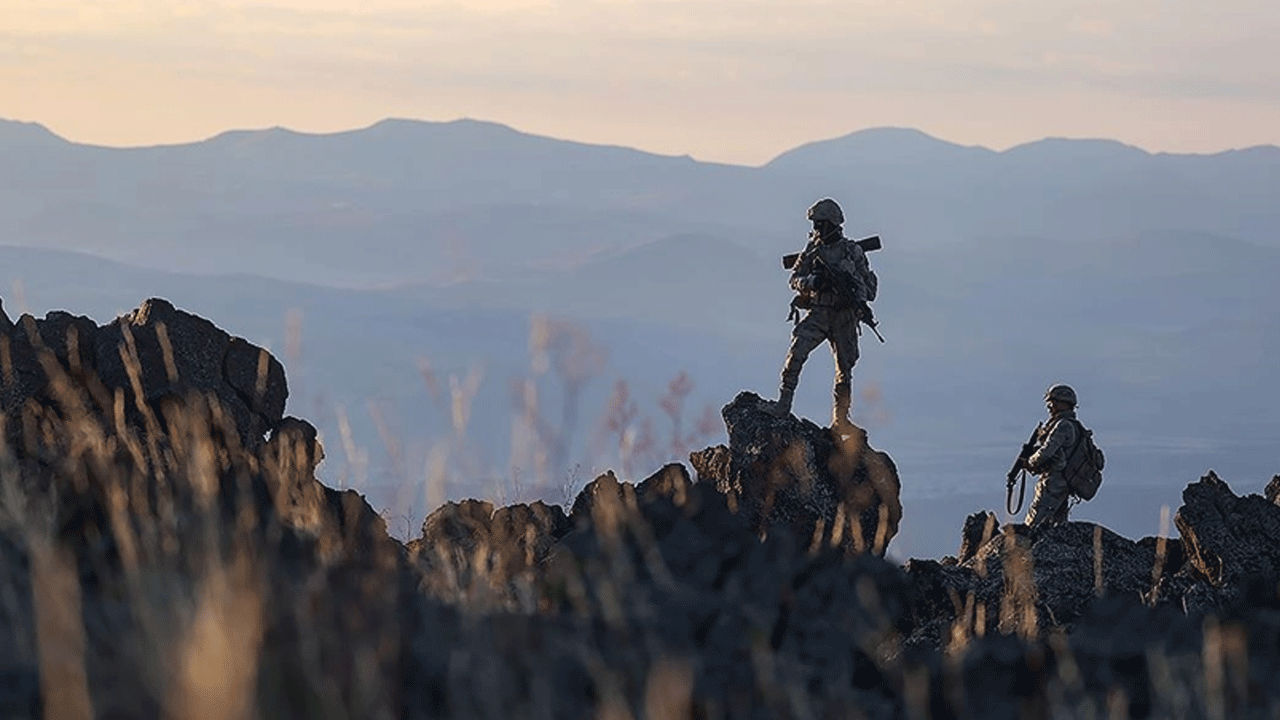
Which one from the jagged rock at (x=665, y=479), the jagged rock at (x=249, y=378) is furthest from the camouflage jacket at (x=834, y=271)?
the jagged rock at (x=249, y=378)

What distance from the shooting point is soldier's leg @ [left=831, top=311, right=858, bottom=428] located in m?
16.4

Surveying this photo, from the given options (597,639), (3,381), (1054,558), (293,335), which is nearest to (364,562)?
(293,335)

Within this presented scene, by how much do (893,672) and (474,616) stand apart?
1.22 metres

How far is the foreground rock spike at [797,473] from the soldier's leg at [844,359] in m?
0.74

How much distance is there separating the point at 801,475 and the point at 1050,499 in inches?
111

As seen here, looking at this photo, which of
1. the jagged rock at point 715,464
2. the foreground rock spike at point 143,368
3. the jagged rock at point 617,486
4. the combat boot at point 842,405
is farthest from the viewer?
the combat boot at point 842,405

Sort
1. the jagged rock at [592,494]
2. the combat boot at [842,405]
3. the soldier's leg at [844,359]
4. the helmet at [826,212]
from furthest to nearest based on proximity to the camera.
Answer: the combat boot at [842,405], the soldier's leg at [844,359], the helmet at [826,212], the jagged rock at [592,494]

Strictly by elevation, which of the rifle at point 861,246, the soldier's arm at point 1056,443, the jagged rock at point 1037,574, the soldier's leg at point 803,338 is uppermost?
the rifle at point 861,246

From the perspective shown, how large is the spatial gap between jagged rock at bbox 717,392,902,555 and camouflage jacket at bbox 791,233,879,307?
1105mm

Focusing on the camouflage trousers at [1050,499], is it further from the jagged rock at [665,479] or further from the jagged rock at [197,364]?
the jagged rock at [197,364]

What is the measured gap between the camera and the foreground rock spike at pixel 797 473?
583 inches

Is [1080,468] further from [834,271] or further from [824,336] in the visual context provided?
[834,271]

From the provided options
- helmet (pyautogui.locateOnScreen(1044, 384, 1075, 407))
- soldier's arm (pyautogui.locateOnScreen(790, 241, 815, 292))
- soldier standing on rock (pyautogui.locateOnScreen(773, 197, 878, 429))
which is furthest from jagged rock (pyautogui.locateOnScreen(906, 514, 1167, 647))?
soldier's arm (pyautogui.locateOnScreen(790, 241, 815, 292))

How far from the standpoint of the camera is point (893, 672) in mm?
4852
